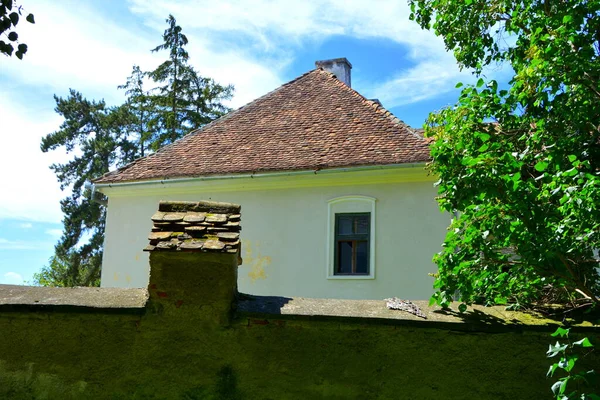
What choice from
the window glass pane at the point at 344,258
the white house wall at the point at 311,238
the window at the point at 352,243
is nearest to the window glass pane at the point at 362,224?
the window at the point at 352,243

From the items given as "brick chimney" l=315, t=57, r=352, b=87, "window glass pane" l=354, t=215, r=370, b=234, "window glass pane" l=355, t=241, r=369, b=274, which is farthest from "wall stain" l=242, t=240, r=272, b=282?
"brick chimney" l=315, t=57, r=352, b=87

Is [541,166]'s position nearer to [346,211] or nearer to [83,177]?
[346,211]

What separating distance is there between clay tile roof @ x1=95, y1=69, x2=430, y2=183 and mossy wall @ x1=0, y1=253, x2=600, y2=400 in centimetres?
773

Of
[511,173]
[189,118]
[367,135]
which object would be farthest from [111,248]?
[189,118]

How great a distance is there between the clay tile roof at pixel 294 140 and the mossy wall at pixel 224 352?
773 centimetres

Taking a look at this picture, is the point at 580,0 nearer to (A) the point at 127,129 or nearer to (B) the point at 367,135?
(B) the point at 367,135

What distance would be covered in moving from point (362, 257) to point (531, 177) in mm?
7883

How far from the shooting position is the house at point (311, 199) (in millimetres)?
12258

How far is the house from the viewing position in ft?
40.2

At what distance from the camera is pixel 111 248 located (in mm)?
14461

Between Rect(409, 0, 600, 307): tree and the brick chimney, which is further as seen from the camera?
the brick chimney

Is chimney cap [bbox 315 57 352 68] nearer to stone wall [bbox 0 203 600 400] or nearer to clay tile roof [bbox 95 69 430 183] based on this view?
clay tile roof [bbox 95 69 430 183]

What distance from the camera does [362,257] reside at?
1270 centimetres

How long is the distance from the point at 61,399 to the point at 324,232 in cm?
882
